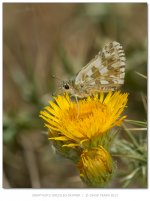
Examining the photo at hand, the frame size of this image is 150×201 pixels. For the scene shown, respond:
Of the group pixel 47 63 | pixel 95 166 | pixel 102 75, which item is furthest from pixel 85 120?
pixel 47 63

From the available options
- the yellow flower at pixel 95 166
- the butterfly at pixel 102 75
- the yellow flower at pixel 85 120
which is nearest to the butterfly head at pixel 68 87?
the butterfly at pixel 102 75

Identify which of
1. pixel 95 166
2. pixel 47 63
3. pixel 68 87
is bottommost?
pixel 95 166

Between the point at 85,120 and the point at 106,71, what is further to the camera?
the point at 106,71

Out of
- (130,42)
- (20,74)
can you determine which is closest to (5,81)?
(20,74)

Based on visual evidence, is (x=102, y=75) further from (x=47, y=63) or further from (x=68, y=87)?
(x=47, y=63)

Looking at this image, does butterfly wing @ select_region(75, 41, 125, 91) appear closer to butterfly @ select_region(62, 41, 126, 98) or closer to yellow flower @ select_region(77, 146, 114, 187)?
butterfly @ select_region(62, 41, 126, 98)

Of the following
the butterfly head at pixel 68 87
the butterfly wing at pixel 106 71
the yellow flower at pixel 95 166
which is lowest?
the yellow flower at pixel 95 166

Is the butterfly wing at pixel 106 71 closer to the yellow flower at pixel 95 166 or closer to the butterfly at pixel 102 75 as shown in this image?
the butterfly at pixel 102 75

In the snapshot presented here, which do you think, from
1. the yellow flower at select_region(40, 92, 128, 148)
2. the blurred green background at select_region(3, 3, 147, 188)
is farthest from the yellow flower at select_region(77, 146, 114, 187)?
the blurred green background at select_region(3, 3, 147, 188)
